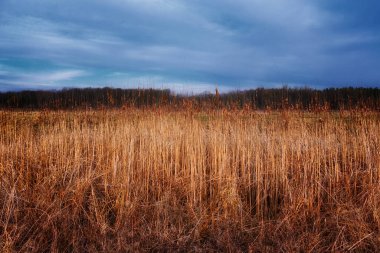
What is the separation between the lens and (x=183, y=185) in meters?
4.14

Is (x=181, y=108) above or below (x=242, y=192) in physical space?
above

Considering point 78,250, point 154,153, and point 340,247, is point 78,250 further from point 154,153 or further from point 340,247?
point 340,247

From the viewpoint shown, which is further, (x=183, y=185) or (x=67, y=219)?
(x=183, y=185)

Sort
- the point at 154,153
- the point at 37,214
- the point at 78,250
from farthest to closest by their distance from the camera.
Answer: the point at 154,153 → the point at 37,214 → the point at 78,250

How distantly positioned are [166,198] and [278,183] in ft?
5.38

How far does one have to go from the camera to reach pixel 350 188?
13.7ft

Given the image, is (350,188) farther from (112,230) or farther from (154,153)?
(112,230)

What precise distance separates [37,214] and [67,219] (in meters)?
0.41

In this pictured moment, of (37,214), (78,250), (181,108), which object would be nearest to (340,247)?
(78,250)

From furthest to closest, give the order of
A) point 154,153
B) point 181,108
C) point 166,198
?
point 181,108, point 154,153, point 166,198

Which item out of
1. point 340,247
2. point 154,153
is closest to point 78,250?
point 154,153

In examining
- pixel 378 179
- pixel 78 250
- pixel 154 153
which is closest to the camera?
pixel 78 250

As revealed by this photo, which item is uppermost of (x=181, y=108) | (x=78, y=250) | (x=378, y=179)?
(x=181, y=108)

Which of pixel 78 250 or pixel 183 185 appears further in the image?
pixel 183 185
